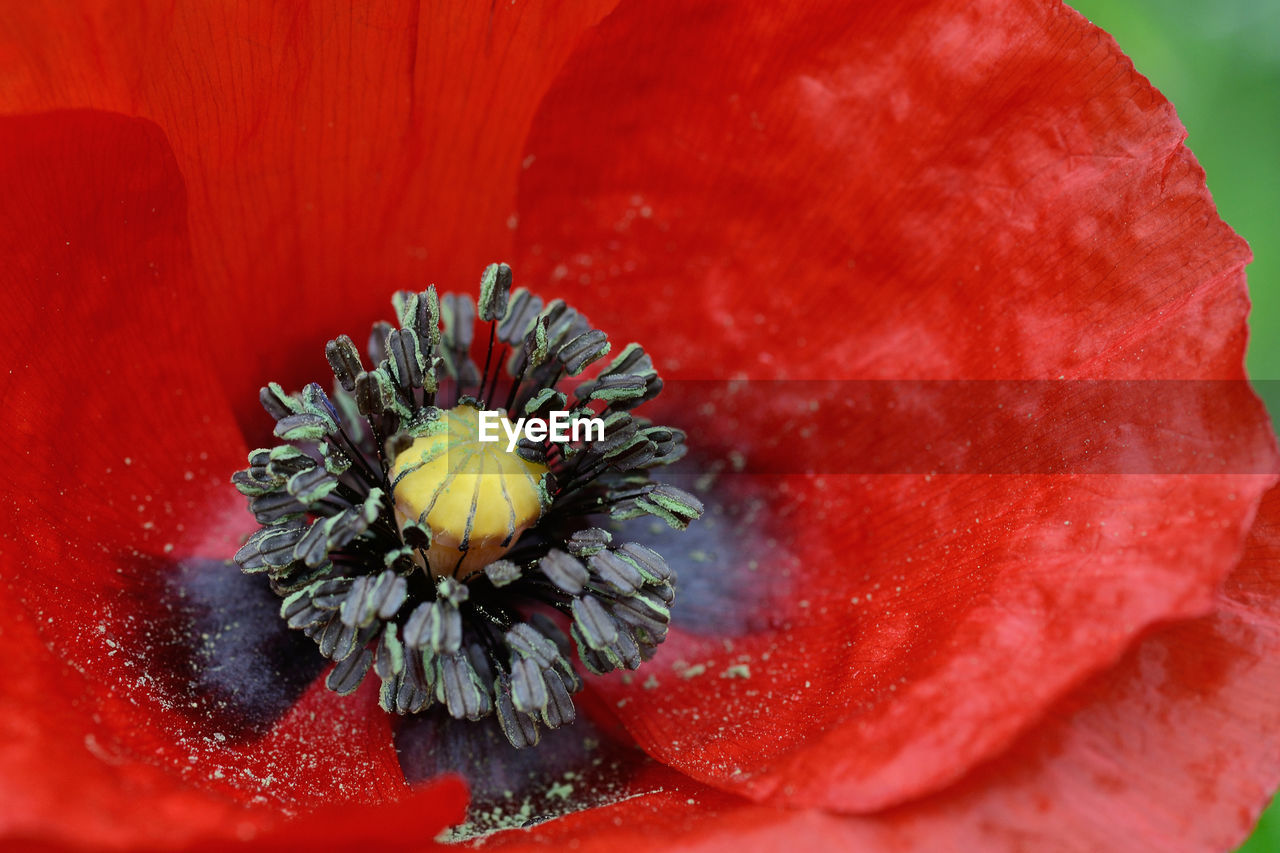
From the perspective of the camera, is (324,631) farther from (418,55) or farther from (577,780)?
(418,55)

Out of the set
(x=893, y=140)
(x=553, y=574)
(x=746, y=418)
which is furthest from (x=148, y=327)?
(x=893, y=140)

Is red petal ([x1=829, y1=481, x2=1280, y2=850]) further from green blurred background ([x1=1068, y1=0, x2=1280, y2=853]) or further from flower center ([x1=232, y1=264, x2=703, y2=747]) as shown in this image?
green blurred background ([x1=1068, y1=0, x2=1280, y2=853])

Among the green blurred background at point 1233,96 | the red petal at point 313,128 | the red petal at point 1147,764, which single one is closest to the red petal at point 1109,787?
the red petal at point 1147,764

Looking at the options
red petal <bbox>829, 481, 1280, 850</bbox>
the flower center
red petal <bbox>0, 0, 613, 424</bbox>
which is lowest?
red petal <bbox>829, 481, 1280, 850</bbox>

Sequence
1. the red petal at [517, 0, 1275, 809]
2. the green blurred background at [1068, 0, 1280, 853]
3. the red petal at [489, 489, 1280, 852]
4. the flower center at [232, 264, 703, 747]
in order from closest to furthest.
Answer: the red petal at [489, 489, 1280, 852] < the red petal at [517, 0, 1275, 809] < the flower center at [232, 264, 703, 747] < the green blurred background at [1068, 0, 1280, 853]

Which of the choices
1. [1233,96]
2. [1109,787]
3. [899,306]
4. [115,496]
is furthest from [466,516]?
[1233,96]

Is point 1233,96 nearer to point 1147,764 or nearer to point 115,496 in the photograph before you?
point 1147,764

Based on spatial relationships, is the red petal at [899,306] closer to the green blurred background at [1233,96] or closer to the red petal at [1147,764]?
the red petal at [1147,764]

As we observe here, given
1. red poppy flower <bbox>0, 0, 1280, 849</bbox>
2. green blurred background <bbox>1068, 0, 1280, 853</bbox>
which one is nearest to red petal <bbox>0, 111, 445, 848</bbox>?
red poppy flower <bbox>0, 0, 1280, 849</bbox>
